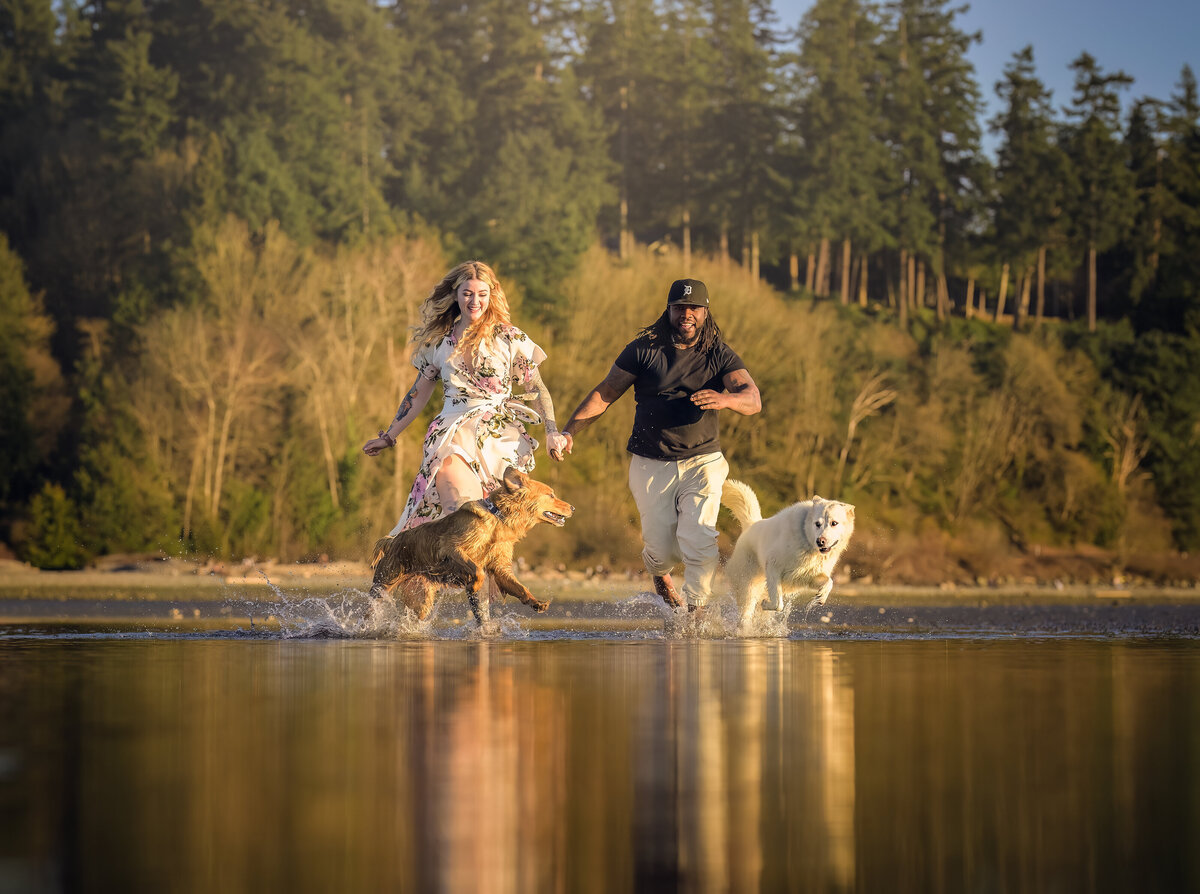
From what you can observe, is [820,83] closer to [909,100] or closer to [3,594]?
[909,100]

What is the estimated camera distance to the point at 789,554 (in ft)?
37.9

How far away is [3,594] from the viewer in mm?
21094

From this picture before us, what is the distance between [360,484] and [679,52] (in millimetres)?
44146

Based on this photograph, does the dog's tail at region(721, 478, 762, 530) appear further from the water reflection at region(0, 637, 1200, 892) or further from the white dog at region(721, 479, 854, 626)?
the water reflection at region(0, 637, 1200, 892)

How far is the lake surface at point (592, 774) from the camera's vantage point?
3.75 m

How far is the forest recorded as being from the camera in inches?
1665

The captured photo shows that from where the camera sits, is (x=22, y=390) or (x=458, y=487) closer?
(x=458, y=487)

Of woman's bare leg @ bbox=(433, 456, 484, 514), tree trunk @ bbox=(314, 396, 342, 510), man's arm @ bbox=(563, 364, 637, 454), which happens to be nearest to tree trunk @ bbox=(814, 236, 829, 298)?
tree trunk @ bbox=(314, 396, 342, 510)

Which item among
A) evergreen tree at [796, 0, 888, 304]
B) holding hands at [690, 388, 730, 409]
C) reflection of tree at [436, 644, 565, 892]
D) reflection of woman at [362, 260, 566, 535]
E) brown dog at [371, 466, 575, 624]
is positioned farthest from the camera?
evergreen tree at [796, 0, 888, 304]

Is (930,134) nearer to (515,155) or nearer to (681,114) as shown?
(681,114)

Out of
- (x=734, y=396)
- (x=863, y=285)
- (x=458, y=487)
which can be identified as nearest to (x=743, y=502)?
(x=734, y=396)

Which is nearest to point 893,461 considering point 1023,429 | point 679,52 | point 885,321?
point 1023,429

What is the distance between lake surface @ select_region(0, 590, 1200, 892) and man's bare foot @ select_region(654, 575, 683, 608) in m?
3.03

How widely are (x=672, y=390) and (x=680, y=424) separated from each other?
0.28 meters
